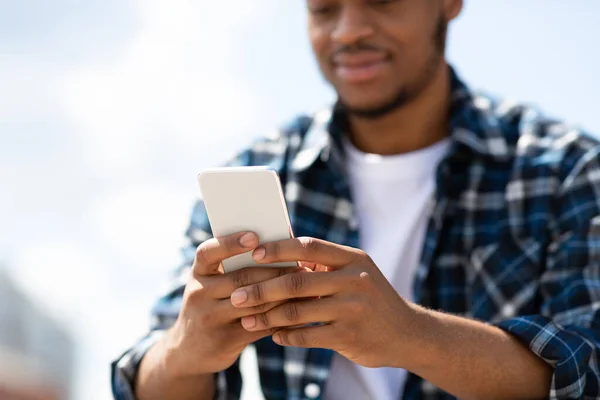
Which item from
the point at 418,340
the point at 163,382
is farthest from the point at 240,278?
the point at 163,382

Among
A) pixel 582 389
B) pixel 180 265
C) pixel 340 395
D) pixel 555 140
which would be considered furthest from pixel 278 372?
pixel 555 140

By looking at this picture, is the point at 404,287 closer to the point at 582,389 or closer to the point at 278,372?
the point at 278,372

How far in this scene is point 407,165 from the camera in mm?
3428

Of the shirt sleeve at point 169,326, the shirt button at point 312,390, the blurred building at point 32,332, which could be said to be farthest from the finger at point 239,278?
the blurred building at point 32,332

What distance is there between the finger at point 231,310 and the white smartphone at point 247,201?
12 centimetres

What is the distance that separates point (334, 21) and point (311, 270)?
1384 millimetres

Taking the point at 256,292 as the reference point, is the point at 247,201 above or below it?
above

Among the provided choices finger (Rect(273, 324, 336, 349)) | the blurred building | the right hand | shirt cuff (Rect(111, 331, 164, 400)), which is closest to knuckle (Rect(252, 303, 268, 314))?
the right hand

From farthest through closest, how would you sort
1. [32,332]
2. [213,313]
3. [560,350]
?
[32,332] < [560,350] < [213,313]

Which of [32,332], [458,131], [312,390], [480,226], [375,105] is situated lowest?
[32,332]

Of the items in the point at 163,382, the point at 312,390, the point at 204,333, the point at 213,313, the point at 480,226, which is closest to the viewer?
the point at 213,313

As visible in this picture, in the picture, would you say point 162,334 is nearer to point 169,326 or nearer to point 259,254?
point 169,326

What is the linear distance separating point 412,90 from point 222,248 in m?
1.46

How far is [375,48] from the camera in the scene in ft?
11.1
